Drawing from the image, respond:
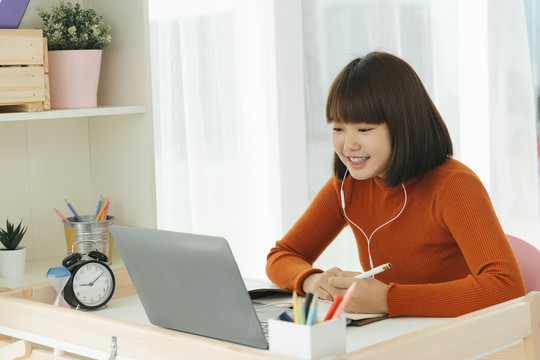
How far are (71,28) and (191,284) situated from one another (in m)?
0.90

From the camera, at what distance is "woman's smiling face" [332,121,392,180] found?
1612 mm

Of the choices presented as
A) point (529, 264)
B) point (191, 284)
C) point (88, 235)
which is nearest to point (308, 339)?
point (191, 284)

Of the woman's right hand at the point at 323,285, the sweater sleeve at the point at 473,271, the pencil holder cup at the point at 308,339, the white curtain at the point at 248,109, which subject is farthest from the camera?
the white curtain at the point at 248,109

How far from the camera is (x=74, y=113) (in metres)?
1.89

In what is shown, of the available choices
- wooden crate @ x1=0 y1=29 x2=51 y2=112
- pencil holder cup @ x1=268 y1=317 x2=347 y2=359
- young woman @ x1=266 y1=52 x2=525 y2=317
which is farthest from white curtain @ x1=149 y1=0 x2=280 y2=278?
pencil holder cup @ x1=268 y1=317 x2=347 y2=359

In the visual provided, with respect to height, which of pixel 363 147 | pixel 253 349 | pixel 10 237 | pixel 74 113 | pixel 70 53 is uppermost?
pixel 70 53

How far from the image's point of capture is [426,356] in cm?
115

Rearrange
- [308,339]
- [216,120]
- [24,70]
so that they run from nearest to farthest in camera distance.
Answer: [308,339] → [24,70] → [216,120]

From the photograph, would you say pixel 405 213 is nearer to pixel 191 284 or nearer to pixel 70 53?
pixel 191 284

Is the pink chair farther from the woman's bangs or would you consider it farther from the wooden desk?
the woman's bangs

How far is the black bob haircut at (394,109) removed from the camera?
5.26 ft

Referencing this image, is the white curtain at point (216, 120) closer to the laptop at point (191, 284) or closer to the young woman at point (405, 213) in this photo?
the young woman at point (405, 213)

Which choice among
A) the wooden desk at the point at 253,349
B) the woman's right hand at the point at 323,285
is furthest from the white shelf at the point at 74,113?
the woman's right hand at the point at 323,285

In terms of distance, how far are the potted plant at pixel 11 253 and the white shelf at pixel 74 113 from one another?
0.26 metres
